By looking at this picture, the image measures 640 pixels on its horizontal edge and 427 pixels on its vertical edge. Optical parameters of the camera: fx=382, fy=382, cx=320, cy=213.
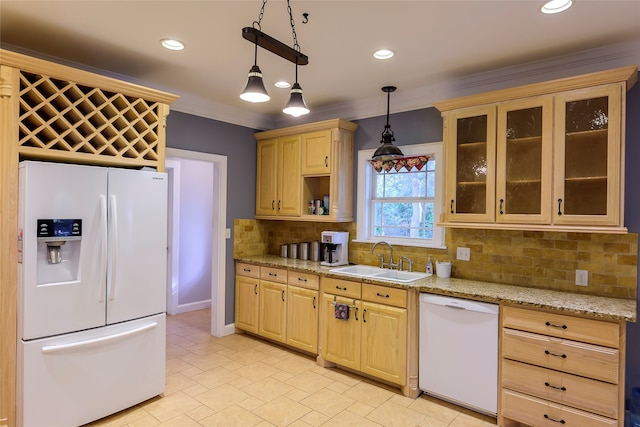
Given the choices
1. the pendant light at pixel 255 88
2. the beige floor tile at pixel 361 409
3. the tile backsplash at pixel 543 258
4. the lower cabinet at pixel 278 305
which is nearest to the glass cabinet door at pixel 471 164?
the tile backsplash at pixel 543 258

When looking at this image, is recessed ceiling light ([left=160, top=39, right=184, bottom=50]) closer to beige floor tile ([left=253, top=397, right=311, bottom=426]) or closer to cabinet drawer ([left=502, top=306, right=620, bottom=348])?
beige floor tile ([left=253, top=397, right=311, bottom=426])

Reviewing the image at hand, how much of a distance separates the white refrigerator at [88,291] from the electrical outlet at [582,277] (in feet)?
10.1

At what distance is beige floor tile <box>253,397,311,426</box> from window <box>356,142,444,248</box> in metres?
1.75

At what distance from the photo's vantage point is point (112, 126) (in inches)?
109

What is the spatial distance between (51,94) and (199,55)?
103 cm

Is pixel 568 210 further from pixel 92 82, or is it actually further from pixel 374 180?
pixel 92 82

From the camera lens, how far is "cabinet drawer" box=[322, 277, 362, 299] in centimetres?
332

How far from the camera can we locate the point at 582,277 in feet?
9.12

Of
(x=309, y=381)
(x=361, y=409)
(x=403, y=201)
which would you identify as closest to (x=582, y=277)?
(x=403, y=201)

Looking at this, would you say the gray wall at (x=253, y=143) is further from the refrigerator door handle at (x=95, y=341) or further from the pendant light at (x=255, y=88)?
the pendant light at (x=255, y=88)

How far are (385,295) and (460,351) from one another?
0.68 m

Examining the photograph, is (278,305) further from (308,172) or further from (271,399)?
(308,172)

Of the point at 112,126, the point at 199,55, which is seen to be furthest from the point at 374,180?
the point at 112,126

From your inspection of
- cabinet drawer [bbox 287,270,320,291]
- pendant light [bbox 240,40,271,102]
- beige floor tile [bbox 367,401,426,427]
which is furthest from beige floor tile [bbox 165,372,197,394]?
pendant light [bbox 240,40,271,102]
